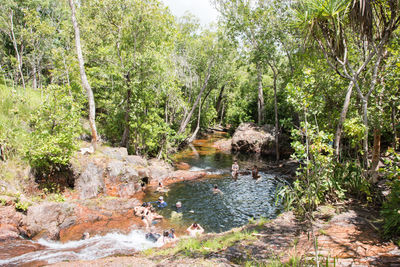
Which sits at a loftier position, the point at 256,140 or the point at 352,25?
the point at 352,25

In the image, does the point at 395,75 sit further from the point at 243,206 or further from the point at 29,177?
the point at 29,177

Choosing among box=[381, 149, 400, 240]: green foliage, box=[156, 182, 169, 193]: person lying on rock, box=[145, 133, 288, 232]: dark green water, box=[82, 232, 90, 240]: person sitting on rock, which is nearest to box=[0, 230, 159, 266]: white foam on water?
box=[82, 232, 90, 240]: person sitting on rock

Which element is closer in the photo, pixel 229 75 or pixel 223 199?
pixel 223 199

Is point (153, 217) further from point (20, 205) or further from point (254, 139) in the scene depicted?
point (254, 139)

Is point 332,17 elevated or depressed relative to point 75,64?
depressed

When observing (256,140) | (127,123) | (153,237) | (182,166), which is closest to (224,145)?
(256,140)

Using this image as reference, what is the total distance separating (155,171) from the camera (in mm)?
17531

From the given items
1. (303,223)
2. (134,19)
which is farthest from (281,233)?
(134,19)

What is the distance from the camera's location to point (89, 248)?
8422 millimetres

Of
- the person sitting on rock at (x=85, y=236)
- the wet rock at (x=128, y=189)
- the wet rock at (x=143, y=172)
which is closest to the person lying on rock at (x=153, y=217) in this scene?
the person sitting on rock at (x=85, y=236)

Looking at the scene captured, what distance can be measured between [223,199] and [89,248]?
775 centimetres

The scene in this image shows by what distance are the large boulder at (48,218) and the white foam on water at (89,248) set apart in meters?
0.44

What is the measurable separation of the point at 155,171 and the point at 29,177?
26.9 feet

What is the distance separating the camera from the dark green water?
450 inches
